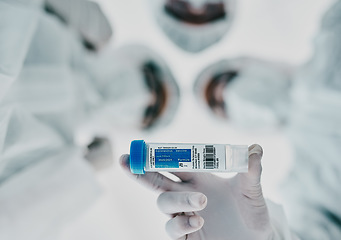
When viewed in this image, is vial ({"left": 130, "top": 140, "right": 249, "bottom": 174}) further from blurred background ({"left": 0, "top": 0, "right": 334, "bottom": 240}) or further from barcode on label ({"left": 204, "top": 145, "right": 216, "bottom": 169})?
blurred background ({"left": 0, "top": 0, "right": 334, "bottom": 240})

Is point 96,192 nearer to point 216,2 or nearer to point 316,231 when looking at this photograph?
point 316,231

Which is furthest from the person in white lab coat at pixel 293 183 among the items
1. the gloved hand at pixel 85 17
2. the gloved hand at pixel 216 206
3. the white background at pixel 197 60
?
the gloved hand at pixel 85 17

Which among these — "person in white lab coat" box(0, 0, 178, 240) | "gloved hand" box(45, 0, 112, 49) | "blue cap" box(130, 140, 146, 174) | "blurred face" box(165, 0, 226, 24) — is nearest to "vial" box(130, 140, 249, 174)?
"blue cap" box(130, 140, 146, 174)

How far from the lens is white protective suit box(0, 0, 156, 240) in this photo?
0.43 metres

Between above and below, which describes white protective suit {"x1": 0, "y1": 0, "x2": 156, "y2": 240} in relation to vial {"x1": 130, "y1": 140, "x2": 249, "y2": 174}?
above

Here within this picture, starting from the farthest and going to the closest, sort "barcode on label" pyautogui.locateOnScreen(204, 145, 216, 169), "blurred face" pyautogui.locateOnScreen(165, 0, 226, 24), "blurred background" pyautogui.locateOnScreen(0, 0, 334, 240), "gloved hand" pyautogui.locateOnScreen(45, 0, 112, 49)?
"blurred face" pyautogui.locateOnScreen(165, 0, 226, 24) → "gloved hand" pyautogui.locateOnScreen(45, 0, 112, 49) → "blurred background" pyautogui.locateOnScreen(0, 0, 334, 240) → "barcode on label" pyautogui.locateOnScreen(204, 145, 216, 169)

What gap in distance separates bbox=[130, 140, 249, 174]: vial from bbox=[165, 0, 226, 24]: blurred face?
474mm

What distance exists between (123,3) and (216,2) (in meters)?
0.30

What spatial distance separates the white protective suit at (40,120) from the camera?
43 centimetres

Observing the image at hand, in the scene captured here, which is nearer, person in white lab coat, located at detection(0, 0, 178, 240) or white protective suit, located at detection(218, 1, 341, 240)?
person in white lab coat, located at detection(0, 0, 178, 240)

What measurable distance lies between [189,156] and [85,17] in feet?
1.36

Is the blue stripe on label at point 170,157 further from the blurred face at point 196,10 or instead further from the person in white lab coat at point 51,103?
the blurred face at point 196,10

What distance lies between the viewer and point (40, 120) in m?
0.55

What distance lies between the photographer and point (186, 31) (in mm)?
795
